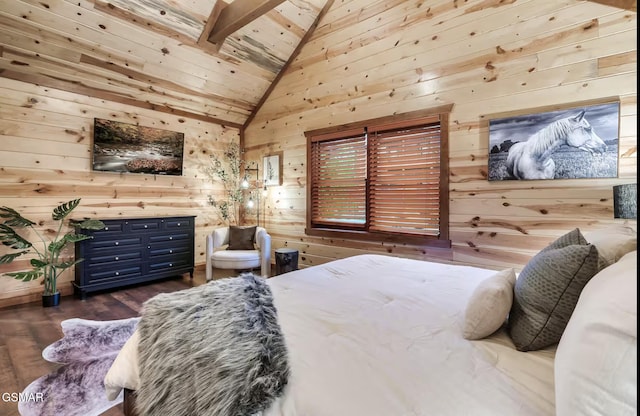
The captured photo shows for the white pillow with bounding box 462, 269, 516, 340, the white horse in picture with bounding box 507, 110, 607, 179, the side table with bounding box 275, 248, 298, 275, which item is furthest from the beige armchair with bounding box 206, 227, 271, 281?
the white pillow with bounding box 462, 269, 516, 340

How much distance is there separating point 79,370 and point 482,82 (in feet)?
13.3

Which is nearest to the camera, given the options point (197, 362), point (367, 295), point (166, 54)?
point (197, 362)

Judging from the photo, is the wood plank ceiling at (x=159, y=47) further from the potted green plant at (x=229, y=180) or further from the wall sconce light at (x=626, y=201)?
the wall sconce light at (x=626, y=201)

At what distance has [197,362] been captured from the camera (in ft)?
3.18

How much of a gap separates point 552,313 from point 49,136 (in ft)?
15.6

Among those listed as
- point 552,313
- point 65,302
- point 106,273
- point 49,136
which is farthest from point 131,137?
point 552,313

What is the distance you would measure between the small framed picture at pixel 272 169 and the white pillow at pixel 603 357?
4.27m

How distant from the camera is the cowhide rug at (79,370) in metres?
1.68

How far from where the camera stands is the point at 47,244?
11.4 ft

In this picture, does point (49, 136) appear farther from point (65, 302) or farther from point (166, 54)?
point (65, 302)

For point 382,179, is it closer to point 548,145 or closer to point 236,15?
point 548,145

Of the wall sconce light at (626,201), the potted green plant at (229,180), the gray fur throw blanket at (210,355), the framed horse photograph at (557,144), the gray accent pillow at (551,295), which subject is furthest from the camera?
the potted green plant at (229,180)

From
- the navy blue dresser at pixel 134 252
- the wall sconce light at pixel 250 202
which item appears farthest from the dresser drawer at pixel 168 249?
the wall sconce light at pixel 250 202

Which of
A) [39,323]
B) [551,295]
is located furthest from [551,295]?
[39,323]
